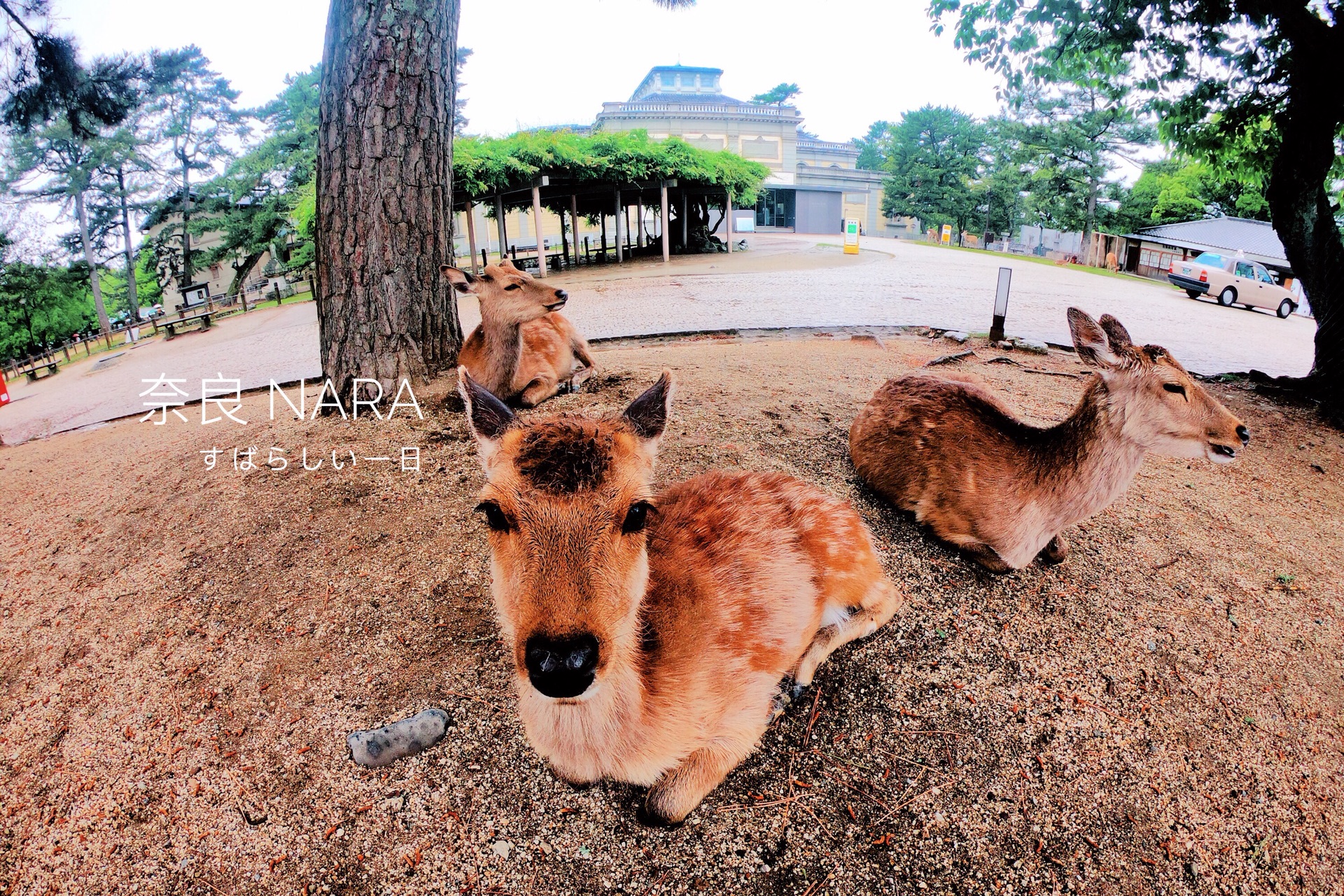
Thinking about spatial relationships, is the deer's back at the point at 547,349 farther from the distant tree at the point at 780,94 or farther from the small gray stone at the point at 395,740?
the distant tree at the point at 780,94

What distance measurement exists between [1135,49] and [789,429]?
7.09m

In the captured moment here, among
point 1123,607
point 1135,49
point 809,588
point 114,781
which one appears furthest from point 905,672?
point 1135,49

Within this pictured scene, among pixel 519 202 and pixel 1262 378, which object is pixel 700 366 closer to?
pixel 1262 378

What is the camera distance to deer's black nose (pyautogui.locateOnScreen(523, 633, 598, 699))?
4.38 feet

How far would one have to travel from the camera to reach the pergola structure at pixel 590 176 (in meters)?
17.6

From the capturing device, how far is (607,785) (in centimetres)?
210

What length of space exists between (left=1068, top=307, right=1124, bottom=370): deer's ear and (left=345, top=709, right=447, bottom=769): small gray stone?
9.65ft

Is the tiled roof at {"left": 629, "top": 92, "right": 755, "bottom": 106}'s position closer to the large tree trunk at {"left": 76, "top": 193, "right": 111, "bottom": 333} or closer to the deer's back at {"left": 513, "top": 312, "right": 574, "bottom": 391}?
the large tree trunk at {"left": 76, "top": 193, "right": 111, "bottom": 333}

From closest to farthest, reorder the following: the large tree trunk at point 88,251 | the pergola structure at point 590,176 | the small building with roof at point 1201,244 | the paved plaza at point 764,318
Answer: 1. the paved plaza at point 764,318
2. the pergola structure at point 590,176
3. the small building with roof at point 1201,244
4. the large tree trunk at point 88,251

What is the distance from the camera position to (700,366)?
5.88 m

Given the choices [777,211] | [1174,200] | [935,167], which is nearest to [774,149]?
[777,211]

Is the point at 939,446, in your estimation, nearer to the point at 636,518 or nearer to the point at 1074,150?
the point at 636,518

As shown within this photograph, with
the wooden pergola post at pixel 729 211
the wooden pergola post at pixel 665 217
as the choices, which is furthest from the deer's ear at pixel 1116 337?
the wooden pergola post at pixel 729 211

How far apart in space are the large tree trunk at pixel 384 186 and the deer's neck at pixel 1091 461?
155 inches
